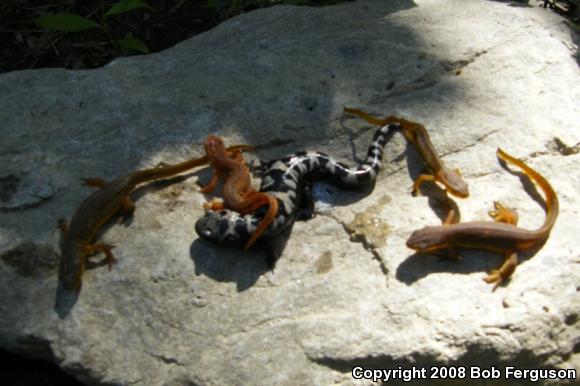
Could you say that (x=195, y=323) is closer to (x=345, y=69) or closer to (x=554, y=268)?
(x=554, y=268)

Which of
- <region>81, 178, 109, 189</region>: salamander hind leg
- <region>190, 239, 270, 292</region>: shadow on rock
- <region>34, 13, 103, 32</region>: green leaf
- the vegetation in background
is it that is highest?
<region>34, 13, 103, 32</region>: green leaf

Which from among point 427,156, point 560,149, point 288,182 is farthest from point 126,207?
point 560,149

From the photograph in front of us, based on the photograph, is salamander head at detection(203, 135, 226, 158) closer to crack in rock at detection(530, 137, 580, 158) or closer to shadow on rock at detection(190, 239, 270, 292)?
shadow on rock at detection(190, 239, 270, 292)

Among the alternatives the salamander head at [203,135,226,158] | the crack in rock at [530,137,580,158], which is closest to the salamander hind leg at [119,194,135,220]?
the salamander head at [203,135,226,158]

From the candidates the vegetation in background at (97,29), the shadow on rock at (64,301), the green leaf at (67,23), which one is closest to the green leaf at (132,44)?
the vegetation in background at (97,29)

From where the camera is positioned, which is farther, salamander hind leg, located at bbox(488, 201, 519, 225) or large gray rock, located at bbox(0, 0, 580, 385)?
salamander hind leg, located at bbox(488, 201, 519, 225)

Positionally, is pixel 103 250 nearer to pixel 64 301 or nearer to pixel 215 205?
pixel 64 301

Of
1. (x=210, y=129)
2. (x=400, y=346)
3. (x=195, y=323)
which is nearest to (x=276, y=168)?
(x=210, y=129)
